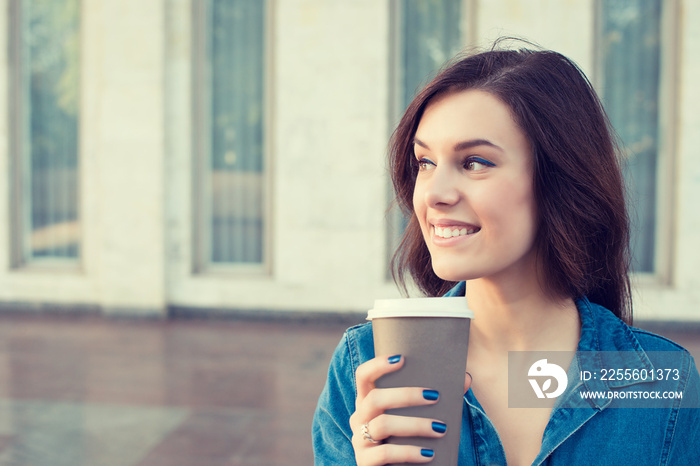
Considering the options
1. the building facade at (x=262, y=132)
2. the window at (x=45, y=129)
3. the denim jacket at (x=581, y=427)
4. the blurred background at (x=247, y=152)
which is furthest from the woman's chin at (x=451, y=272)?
the window at (x=45, y=129)

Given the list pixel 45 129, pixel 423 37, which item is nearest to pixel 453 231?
pixel 423 37

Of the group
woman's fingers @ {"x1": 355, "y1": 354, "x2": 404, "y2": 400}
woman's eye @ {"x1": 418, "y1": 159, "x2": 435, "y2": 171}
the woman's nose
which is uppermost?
woman's eye @ {"x1": 418, "y1": 159, "x2": 435, "y2": 171}

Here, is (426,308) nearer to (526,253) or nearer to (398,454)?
(398,454)

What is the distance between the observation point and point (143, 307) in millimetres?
8766

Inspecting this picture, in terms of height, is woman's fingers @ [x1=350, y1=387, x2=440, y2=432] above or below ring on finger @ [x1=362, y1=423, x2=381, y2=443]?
above

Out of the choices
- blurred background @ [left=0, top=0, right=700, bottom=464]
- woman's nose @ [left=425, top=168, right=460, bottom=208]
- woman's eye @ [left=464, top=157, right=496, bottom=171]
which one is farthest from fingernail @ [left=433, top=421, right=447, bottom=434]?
blurred background @ [left=0, top=0, right=700, bottom=464]

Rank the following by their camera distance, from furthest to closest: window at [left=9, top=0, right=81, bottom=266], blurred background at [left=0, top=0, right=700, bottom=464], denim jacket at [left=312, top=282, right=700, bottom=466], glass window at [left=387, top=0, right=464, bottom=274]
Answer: window at [left=9, top=0, right=81, bottom=266] < glass window at [left=387, top=0, right=464, bottom=274] < blurred background at [left=0, top=0, right=700, bottom=464] < denim jacket at [left=312, top=282, right=700, bottom=466]

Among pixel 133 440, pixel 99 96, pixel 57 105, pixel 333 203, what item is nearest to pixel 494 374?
pixel 133 440

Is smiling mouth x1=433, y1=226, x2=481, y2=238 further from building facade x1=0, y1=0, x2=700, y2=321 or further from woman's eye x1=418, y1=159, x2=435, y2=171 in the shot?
building facade x1=0, y1=0, x2=700, y2=321

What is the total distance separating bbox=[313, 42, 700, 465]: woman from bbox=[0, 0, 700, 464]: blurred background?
5.80m

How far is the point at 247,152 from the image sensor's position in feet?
30.2

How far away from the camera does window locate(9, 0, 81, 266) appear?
30.8 feet

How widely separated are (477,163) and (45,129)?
9406 mm

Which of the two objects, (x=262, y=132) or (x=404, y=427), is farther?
(x=262, y=132)
